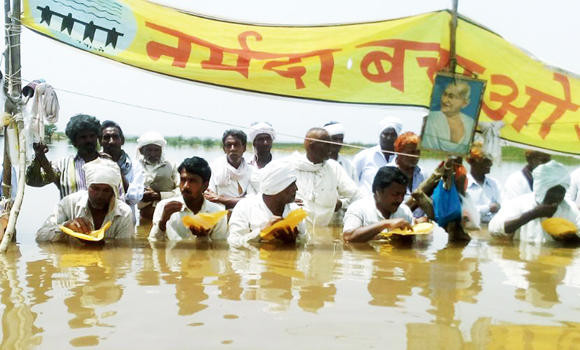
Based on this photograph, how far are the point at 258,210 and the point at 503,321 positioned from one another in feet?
8.25

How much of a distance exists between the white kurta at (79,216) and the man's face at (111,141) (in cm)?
121

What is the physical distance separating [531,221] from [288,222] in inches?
93.8

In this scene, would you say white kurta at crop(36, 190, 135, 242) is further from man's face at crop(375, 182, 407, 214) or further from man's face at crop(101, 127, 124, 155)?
man's face at crop(375, 182, 407, 214)

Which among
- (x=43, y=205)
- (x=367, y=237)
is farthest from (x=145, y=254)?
(x=43, y=205)

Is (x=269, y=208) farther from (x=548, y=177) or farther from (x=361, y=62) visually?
(x=548, y=177)

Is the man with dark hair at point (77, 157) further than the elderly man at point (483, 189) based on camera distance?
No

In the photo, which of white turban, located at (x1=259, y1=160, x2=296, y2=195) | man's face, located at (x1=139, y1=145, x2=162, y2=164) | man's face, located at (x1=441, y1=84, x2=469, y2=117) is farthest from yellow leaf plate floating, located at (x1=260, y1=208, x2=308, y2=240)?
man's face, located at (x1=139, y1=145, x2=162, y2=164)

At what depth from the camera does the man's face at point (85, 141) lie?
604 centimetres

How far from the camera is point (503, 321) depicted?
3.64 meters

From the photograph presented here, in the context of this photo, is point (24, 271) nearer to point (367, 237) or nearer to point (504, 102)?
point (367, 237)

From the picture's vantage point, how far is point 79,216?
5.60m

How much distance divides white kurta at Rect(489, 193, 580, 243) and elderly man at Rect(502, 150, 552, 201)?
113cm

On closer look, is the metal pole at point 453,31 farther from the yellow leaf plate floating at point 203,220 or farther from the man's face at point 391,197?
the yellow leaf plate floating at point 203,220

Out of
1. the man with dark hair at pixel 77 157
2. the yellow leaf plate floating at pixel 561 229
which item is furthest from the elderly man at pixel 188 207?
the yellow leaf plate floating at pixel 561 229
